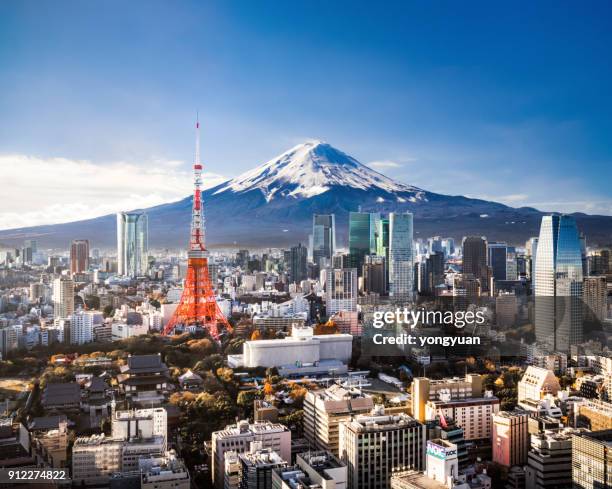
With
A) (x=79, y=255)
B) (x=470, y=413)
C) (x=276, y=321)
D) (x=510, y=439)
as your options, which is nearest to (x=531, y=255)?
(x=276, y=321)

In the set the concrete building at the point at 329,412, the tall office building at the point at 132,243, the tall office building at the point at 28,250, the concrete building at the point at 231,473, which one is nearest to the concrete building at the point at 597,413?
the concrete building at the point at 329,412

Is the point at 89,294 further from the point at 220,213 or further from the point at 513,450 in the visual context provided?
the point at 513,450

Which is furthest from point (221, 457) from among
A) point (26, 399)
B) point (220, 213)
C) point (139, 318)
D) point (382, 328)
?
point (220, 213)

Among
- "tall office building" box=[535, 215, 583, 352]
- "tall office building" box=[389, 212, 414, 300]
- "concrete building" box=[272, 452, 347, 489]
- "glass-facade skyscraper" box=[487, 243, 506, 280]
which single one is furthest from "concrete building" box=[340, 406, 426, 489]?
"glass-facade skyscraper" box=[487, 243, 506, 280]

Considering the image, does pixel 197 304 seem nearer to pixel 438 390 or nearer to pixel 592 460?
pixel 438 390

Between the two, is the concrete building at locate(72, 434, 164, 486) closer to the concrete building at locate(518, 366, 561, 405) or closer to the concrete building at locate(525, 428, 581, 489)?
the concrete building at locate(525, 428, 581, 489)

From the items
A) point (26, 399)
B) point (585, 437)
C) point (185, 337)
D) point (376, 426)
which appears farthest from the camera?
point (185, 337)
